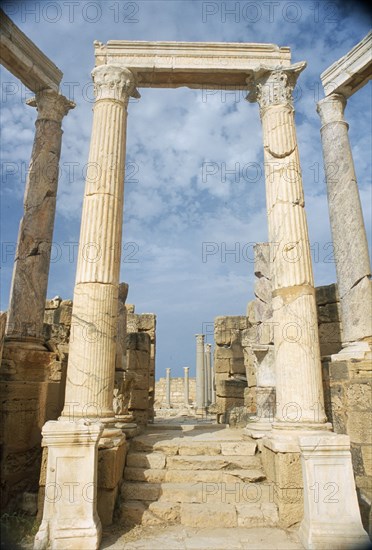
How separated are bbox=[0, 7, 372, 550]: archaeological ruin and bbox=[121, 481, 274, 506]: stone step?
0.02 m

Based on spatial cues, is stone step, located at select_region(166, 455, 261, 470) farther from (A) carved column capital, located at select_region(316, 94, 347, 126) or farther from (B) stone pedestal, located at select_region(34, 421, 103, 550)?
(A) carved column capital, located at select_region(316, 94, 347, 126)

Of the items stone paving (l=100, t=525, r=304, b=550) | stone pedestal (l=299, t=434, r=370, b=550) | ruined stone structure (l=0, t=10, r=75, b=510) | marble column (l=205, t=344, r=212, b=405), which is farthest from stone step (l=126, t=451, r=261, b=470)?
marble column (l=205, t=344, r=212, b=405)

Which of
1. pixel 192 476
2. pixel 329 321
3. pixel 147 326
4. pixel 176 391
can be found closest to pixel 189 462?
pixel 192 476

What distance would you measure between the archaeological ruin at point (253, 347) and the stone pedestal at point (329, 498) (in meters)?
0.02

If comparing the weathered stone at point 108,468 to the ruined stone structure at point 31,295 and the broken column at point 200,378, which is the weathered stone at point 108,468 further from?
the broken column at point 200,378

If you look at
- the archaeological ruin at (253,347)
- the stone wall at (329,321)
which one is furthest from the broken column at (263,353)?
the stone wall at (329,321)

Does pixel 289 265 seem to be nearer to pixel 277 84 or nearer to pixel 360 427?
pixel 360 427

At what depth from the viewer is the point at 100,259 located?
292 inches

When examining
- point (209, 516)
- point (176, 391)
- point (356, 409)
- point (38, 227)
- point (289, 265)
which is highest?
point (38, 227)

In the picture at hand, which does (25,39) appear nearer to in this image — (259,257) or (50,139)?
(50,139)

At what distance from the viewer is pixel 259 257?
10.6 meters

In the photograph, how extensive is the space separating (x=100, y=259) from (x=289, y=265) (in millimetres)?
3545

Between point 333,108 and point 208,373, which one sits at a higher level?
point 333,108

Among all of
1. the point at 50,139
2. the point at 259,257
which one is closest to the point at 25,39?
the point at 50,139
